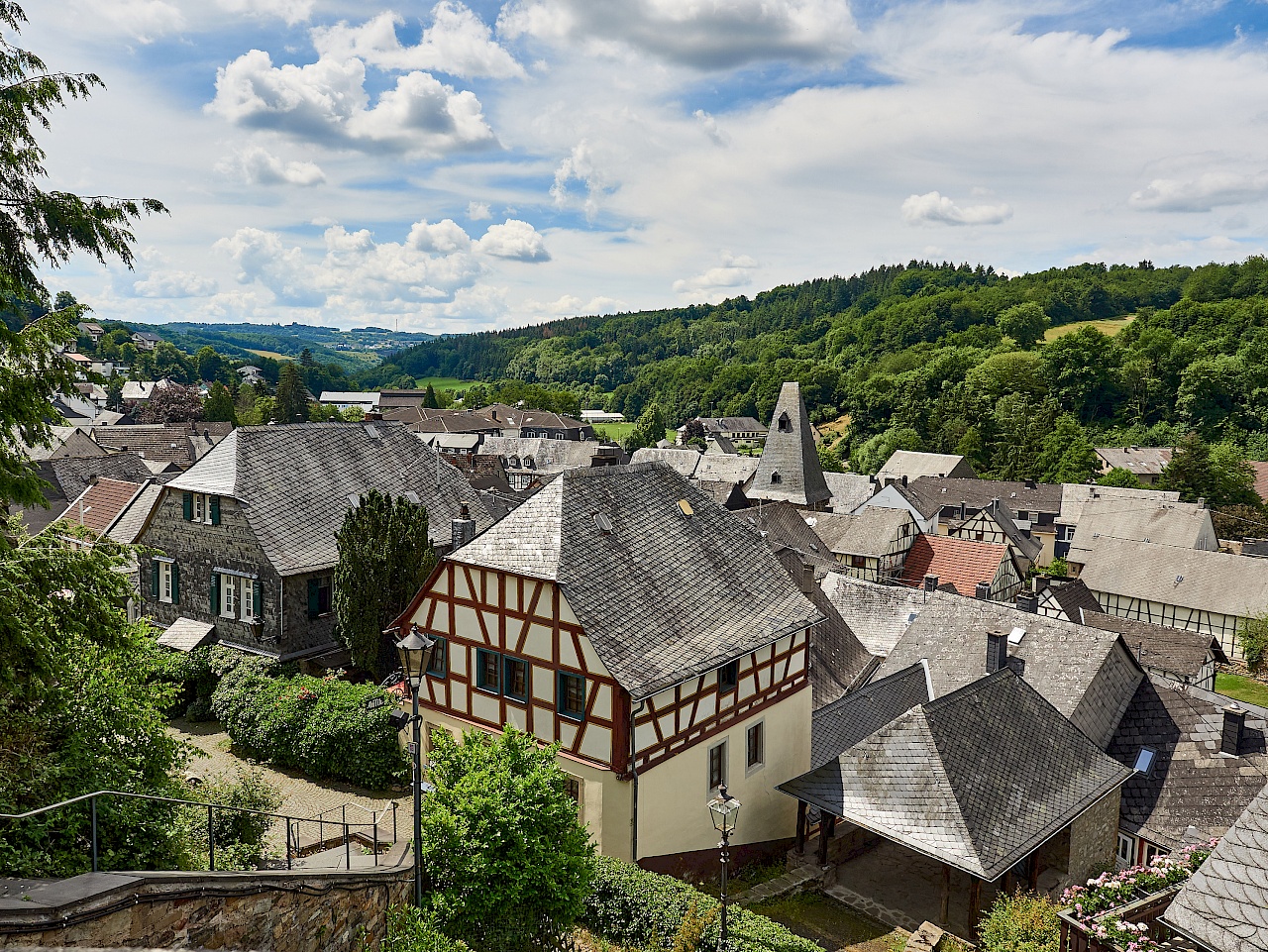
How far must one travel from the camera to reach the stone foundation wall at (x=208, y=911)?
7.11 m

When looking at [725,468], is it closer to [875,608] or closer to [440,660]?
[875,608]

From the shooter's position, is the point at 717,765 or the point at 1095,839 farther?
the point at 1095,839

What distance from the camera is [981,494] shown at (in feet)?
227

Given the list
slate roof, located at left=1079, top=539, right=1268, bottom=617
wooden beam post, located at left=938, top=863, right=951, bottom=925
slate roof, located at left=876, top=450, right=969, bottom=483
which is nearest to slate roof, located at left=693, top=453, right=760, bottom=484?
slate roof, located at left=876, top=450, right=969, bottom=483

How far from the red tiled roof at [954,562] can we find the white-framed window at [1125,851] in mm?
20409

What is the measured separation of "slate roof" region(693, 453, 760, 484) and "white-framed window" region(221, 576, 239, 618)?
5738cm

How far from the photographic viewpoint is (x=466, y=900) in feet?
36.6

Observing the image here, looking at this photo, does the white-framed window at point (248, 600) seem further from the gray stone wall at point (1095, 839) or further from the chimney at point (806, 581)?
the gray stone wall at point (1095, 839)

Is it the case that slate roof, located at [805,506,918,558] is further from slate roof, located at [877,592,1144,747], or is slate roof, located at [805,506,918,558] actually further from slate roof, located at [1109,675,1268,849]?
slate roof, located at [1109,675,1268,849]

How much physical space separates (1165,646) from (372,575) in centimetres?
3203

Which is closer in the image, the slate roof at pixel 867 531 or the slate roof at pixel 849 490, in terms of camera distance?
the slate roof at pixel 867 531

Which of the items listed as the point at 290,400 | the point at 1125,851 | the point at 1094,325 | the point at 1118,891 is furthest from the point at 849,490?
the point at 1094,325

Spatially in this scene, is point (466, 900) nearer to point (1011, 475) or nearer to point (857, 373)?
point (1011, 475)

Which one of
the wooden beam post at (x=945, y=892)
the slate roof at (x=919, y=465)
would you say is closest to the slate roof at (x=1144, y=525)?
the slate roof at (x=919, y=465)
